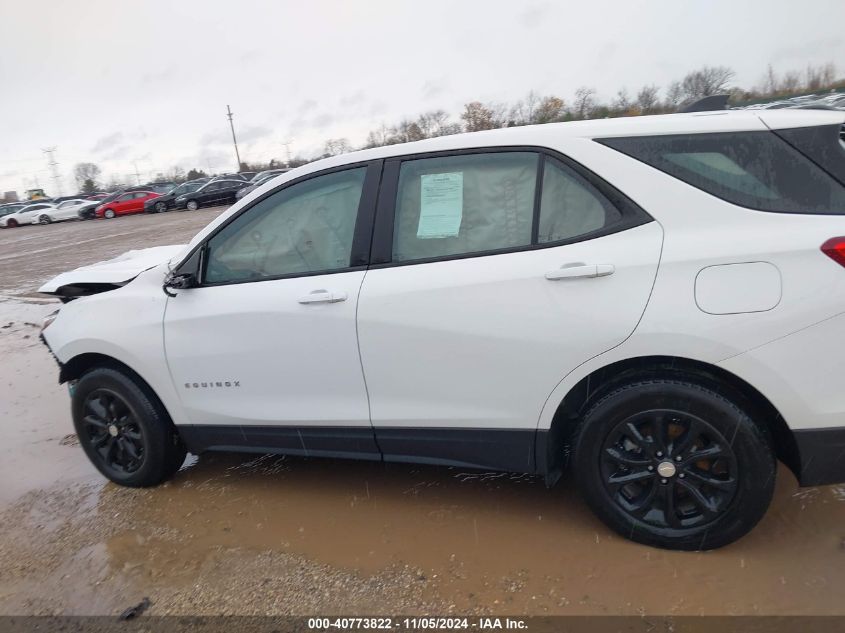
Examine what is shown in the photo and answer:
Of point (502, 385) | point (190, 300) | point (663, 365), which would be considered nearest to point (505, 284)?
point (502, 385)

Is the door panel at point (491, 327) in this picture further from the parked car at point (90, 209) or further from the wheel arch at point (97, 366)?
the parked car at point (90, 209)

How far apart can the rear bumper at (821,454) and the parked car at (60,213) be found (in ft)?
143

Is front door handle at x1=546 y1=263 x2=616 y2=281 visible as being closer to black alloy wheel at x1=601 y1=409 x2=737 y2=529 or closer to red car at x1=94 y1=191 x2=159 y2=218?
black alloy wheel at x1=601 y1=409 x2=737 y2=529

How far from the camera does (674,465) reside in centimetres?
252

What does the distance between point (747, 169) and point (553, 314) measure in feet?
3.06

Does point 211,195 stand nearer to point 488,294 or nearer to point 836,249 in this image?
point 488,294

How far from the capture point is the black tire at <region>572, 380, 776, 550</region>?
7.85 feet

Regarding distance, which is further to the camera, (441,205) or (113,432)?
(113,432)

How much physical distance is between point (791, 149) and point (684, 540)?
1.61m

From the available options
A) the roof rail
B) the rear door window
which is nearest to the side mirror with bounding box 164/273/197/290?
the rear door window

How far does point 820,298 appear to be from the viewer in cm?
221

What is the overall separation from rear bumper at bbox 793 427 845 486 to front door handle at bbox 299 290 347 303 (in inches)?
75.5

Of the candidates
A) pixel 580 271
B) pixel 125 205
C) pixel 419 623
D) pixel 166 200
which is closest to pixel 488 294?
pixel 580 271

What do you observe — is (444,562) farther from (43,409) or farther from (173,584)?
(43,409)
